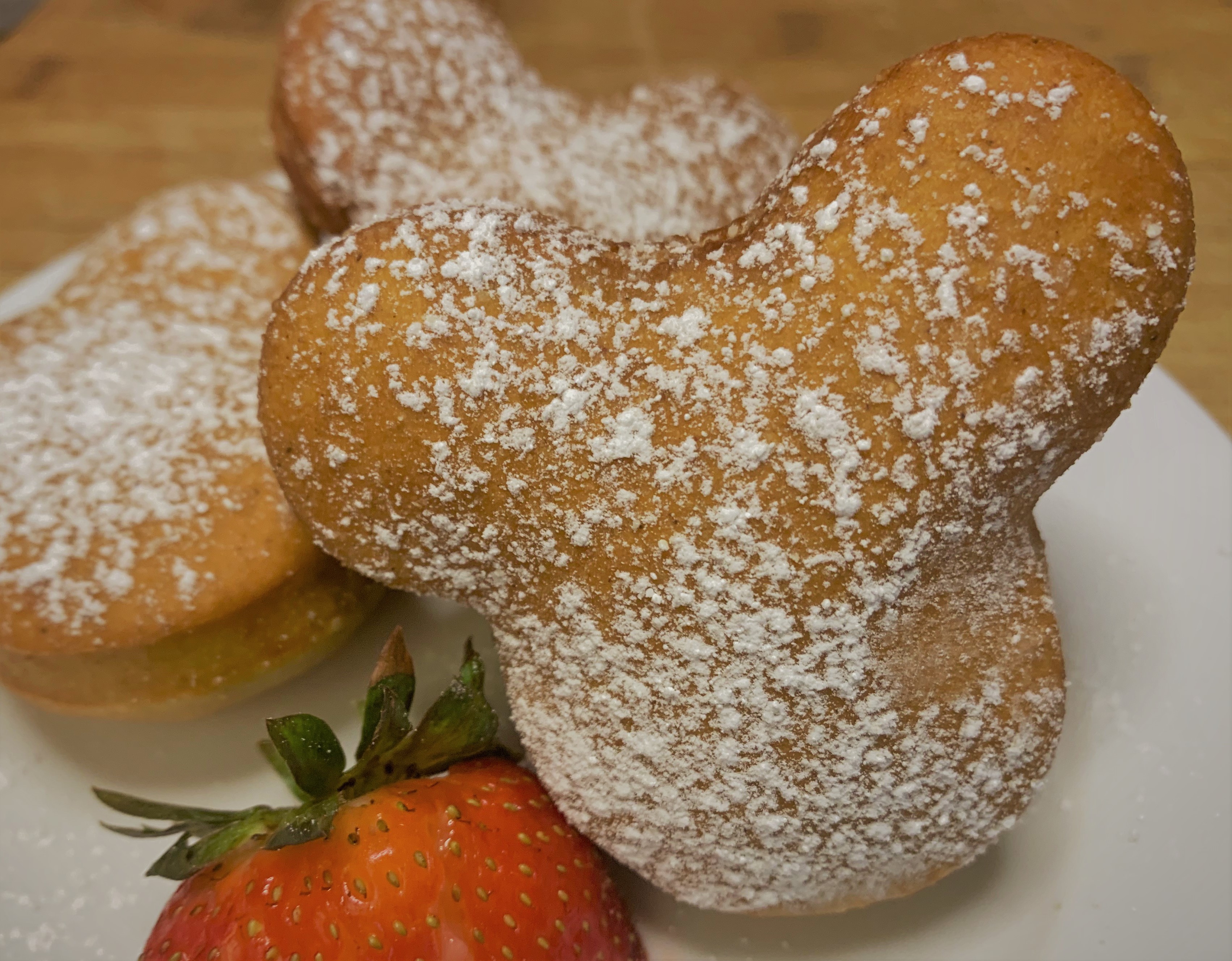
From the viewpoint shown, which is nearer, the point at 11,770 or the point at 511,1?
the point at 11,770

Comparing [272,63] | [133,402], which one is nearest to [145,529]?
[133,402]

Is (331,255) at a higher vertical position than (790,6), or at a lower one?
lower

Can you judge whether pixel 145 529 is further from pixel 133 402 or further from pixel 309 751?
pixel 309 751

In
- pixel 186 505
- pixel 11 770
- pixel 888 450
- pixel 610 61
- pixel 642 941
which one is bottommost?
pixel 11 770

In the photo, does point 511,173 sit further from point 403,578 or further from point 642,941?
point 642,941

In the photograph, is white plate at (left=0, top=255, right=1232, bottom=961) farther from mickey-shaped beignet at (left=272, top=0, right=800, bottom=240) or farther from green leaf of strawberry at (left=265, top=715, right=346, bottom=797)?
mickey-shaped beignet at (left=272, top=0, right=800, bottom=240)

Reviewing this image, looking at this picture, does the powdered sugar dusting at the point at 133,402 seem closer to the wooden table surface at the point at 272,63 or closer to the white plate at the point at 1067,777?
the white plate at the point at 1067,777

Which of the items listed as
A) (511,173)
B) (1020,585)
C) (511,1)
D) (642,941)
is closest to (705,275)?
(1020,585)
